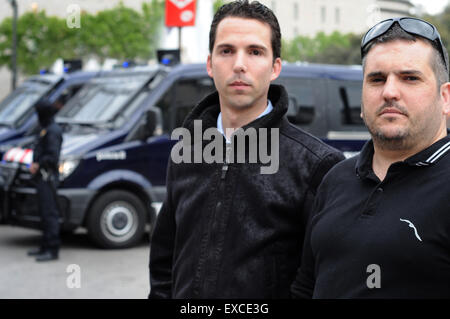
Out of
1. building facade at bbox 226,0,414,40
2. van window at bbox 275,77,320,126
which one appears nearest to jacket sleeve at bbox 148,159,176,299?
van window at bbox 275,77,320,126

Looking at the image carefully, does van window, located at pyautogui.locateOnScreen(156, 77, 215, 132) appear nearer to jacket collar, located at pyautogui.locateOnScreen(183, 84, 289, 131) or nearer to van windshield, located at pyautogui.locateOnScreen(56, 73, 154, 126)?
van windshield, located at pyautogui.locateOnScreen(56, 73, 154, 126)

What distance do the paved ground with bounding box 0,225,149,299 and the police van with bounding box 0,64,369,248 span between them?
15.0 inches

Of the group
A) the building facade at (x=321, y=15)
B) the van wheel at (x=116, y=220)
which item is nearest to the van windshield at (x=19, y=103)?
the van wheel at (x=116, y=220)

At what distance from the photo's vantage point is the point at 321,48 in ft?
212

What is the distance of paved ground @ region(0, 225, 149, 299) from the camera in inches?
262

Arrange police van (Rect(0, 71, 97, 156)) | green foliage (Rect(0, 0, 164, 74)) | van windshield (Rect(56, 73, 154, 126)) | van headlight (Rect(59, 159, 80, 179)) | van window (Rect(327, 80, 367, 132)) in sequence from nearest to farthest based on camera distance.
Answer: van headlight (Rect(59, 159, 80, 179))
van windshield (Rect(56, 73, 154, 126))
van window (Rect(327, 80, 367, 132))
police van (Rect(0, 71, 97, 156))
green foliage (Rect(0, 0, 164, 74))

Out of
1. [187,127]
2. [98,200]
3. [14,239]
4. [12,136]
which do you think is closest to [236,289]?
[187,127]

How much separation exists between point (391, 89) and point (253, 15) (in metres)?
0.77

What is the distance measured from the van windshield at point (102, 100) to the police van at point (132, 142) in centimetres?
2

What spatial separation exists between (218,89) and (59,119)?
7634 millimetres

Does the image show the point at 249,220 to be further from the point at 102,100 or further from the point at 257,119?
the point at 102,100

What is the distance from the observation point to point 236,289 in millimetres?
2377
